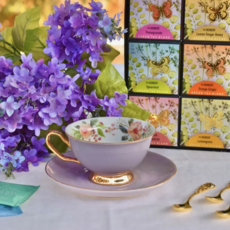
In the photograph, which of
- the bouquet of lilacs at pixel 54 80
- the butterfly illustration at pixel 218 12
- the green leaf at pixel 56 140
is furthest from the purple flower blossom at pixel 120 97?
the butterfly illustration at pixel 218 12

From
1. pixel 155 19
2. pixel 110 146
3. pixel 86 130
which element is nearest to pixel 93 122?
pixel 86 130

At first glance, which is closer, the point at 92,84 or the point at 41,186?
the point at 41,186

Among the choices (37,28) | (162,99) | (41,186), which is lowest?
(41,186)

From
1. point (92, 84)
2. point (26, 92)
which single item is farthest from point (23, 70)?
point (92, 84)

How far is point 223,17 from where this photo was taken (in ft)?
2.16

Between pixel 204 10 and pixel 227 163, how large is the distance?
265mm

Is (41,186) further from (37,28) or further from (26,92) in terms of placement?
(37,28)

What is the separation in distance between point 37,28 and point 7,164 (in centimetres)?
25

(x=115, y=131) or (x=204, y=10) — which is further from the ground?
(x=204, y=10)

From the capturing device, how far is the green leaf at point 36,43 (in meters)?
0.66

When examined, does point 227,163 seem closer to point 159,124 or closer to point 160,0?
point 159,124

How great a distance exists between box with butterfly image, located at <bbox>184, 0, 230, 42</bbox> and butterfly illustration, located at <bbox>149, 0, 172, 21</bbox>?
3 cm

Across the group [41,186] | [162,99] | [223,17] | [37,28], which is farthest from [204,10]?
[41,186]

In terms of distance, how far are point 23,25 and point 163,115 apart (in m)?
0.30
